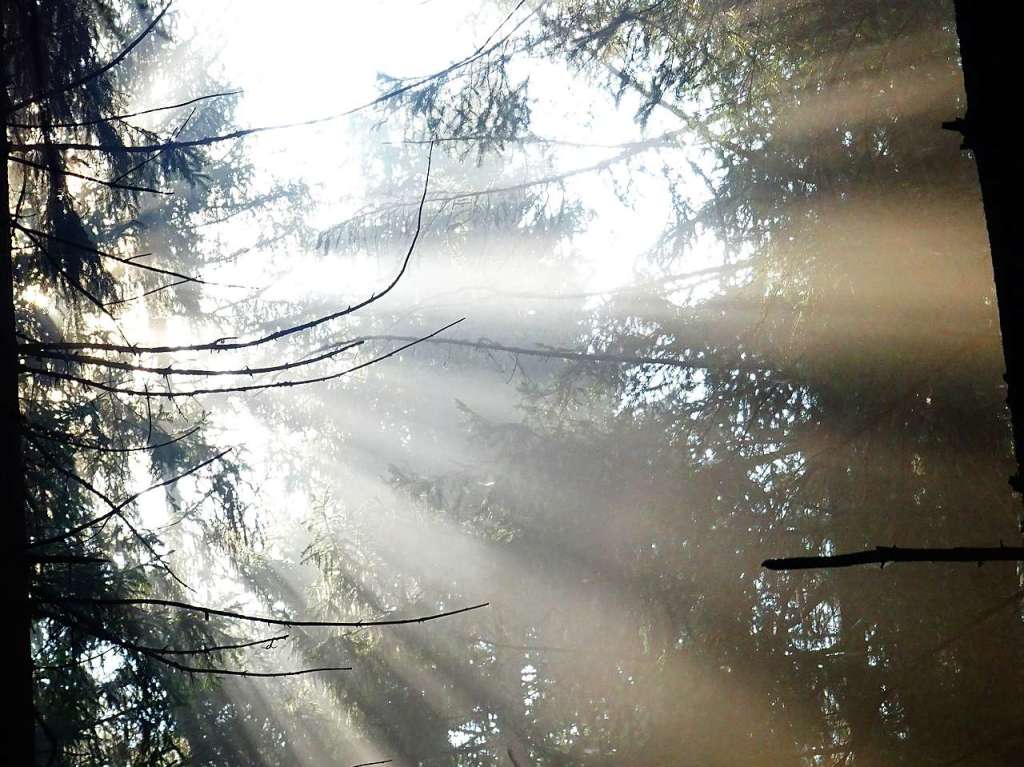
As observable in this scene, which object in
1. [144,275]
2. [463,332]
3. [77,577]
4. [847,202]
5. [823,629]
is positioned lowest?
[823,629]

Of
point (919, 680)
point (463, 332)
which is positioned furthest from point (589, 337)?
point (463, 332)

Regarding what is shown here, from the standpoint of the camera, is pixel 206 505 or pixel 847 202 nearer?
pixel 847 202

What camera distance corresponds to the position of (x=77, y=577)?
5449 millimetres

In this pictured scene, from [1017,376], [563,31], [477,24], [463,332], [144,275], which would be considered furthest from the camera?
[463,332]

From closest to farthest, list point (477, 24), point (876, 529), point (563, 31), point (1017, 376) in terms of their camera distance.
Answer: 1. point (1017, 376)
2. point (876, 529)
3. point (563, 31)
4. point (477, 24)

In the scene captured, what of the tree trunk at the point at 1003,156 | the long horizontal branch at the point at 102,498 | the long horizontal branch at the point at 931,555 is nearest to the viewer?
the long horizontal branch at the point at 931,555

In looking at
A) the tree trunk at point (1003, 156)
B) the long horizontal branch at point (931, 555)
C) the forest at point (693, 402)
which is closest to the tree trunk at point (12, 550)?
the forest at point (693, 402)

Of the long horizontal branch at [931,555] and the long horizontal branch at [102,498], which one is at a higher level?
the long horizontal branch at [102,498]

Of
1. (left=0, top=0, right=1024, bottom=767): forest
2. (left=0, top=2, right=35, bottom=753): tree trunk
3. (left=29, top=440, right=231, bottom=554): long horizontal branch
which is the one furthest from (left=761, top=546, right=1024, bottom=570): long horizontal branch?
(left=0, top=2, right=35, bottom=753): tree trunk

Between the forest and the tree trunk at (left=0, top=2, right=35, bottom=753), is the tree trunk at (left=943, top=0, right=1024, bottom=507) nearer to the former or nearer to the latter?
the forest

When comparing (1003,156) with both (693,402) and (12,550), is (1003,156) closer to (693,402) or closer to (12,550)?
(12,550)

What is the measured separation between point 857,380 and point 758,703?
2.32 m

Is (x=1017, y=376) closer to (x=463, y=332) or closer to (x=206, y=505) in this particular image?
(x=206, y=505)

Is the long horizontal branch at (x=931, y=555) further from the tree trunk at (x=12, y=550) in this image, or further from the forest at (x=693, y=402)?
the tree trunk at (x=12, y=550)
